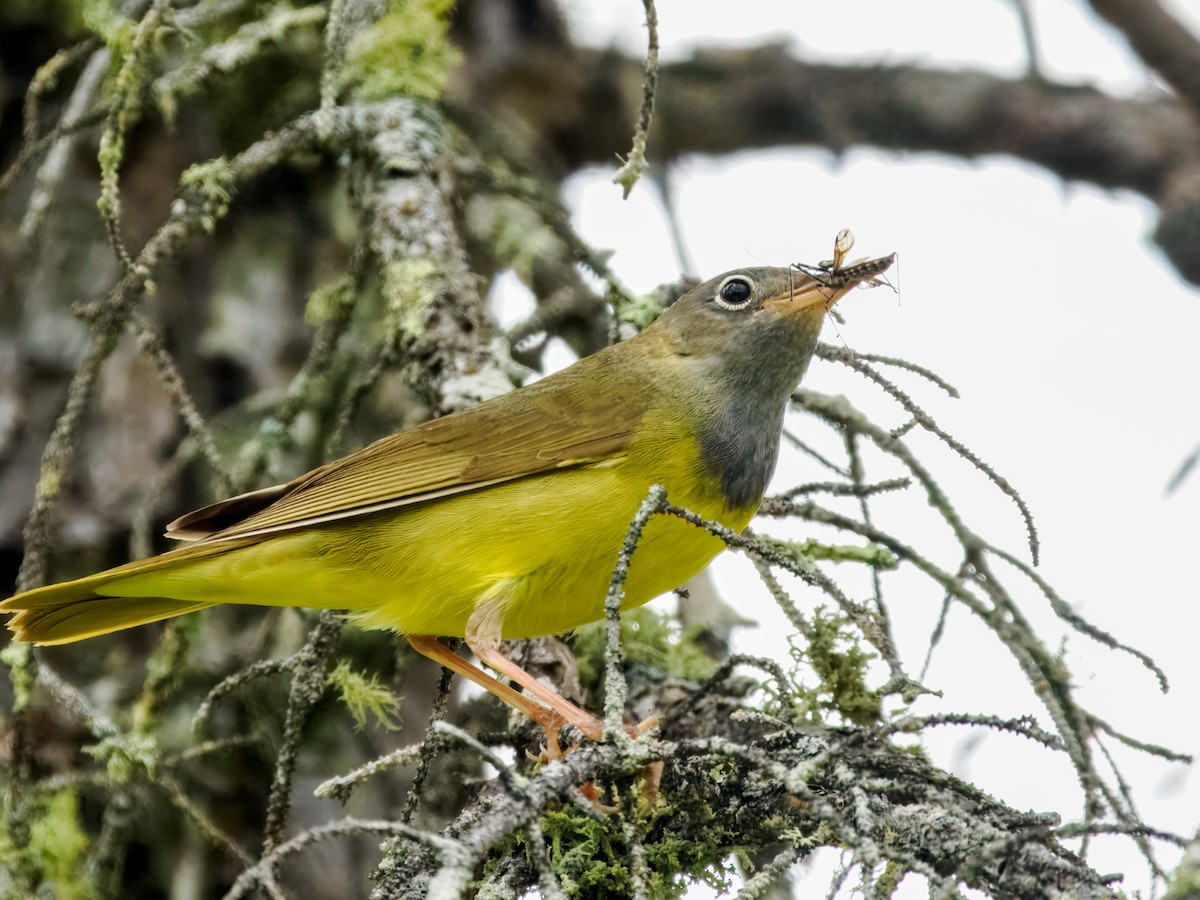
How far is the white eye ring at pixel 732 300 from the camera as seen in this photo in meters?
4.12

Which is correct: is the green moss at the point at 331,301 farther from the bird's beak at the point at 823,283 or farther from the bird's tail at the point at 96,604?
the bird's beak at the point at 823,283

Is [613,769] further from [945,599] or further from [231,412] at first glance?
[231,412]

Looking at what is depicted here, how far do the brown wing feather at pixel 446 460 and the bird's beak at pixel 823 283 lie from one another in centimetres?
61

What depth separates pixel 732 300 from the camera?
415cm

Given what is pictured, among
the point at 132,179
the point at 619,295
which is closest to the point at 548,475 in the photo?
the point at 619,295

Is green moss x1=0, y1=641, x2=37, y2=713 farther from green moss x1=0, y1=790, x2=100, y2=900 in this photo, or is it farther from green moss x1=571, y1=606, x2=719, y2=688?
green moss x1=571, y1=606, x2=719, y2=688

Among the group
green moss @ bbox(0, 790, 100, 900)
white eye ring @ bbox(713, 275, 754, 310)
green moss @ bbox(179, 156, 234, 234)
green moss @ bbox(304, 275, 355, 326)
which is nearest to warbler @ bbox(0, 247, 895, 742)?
white eye ring @ bbox(713, 275, 754, 310)

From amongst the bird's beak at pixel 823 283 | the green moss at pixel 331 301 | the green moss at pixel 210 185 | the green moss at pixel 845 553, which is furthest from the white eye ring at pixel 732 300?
the green moss at pixel 210 185

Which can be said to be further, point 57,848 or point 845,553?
point 57,848

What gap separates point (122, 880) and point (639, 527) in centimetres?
305

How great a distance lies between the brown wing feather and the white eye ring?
54 cm

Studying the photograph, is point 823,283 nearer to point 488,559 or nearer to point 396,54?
point 488,559

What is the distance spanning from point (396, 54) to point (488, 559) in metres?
2.19

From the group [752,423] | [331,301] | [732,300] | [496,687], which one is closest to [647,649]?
[496,687]
